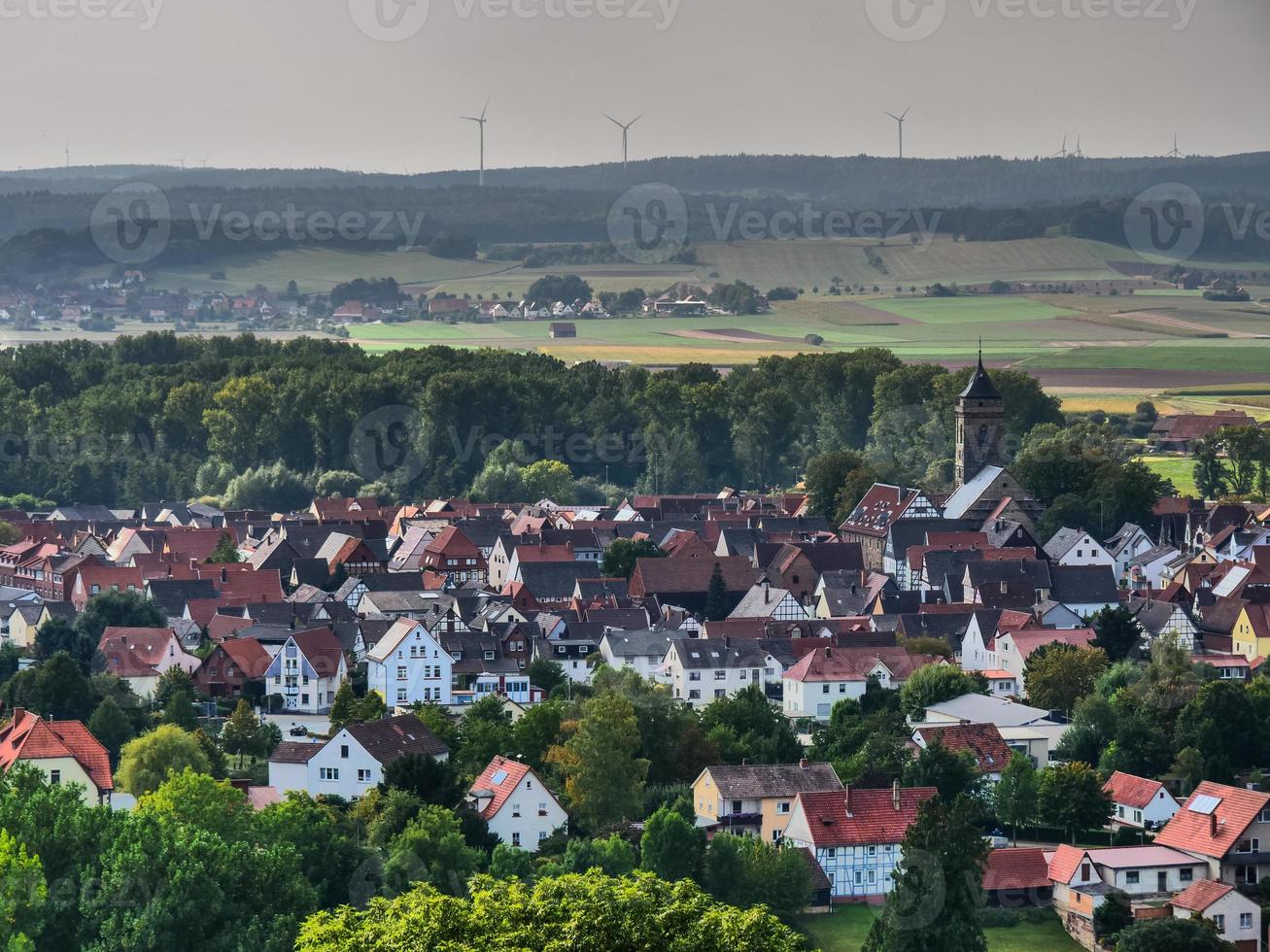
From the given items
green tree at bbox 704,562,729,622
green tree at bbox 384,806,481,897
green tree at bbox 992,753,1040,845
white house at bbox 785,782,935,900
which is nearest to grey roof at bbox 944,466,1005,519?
green tree at bbox 704,562,729,622

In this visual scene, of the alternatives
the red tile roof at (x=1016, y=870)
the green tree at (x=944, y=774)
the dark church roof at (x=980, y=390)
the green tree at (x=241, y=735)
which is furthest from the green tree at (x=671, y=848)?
the dark church roof at (x=980, y=390)

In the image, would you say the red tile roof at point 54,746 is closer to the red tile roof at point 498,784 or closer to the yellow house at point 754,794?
the red tile roof at point 498,784

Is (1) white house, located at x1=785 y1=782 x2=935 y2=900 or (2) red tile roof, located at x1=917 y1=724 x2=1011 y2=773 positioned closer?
(1) white house, located at x1=785 y1=782 x2=935 y2=900

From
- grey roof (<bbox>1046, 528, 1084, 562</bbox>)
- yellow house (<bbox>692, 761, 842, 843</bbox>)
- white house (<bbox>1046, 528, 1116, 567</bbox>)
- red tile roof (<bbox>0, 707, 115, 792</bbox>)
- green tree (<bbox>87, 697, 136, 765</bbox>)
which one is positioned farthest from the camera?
grey roof (<bbox>1046, 528, 1084, 562</bbox>)

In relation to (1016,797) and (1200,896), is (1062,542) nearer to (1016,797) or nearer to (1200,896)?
(1016,797)

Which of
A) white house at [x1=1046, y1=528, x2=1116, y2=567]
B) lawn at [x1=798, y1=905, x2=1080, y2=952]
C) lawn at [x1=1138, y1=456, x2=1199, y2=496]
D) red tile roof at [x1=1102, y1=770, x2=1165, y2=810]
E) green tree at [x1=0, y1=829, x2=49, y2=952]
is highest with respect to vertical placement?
green tree at [x1=0, y1=829, x2=49, y2=952]

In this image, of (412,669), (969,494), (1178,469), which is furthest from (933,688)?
(1178,469)

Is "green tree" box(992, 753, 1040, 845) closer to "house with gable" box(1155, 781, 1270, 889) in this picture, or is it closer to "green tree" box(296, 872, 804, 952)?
"house with gable" box(1155, 781, 1270, 889)
